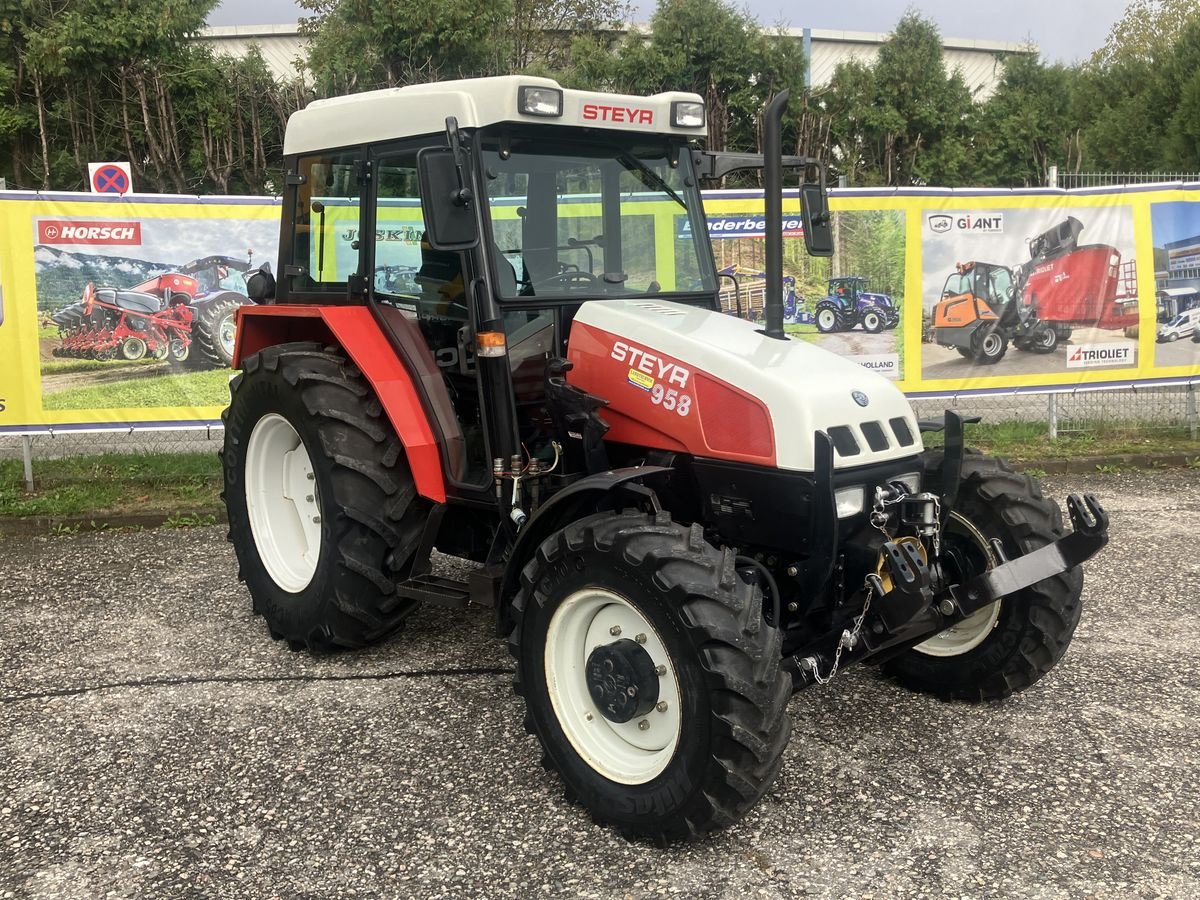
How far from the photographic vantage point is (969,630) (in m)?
4.31

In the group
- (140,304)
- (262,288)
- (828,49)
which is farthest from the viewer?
(828,49)

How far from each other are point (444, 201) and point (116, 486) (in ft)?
18.8

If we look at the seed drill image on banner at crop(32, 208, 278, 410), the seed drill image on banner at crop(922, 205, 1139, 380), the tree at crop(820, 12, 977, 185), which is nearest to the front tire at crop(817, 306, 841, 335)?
the seed drill image on banner at crop(922, 205, 1139, 380)

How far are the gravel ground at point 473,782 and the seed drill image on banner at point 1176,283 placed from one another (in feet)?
16.0

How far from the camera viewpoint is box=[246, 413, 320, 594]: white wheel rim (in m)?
5.16

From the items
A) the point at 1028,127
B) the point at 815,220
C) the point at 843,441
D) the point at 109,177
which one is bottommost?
the point at 843,441

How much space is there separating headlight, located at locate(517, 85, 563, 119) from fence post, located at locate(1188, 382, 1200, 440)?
7877mm

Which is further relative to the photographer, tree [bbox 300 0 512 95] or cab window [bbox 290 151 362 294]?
tree [bbox 300 0 512 95]

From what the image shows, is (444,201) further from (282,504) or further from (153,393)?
(153,393)

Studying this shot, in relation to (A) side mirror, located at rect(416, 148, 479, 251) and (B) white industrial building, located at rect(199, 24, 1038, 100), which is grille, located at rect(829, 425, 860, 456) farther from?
(B) white industrial building, located at rect(199, 24, 1038, 100)

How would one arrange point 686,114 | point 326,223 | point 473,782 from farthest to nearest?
point 326,223
point 686,114
point 473,782

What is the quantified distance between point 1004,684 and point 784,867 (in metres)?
1.48

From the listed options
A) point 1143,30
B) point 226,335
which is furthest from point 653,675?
point 1143,30

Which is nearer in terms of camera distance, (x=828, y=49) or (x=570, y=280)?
(x=570, y=280)
